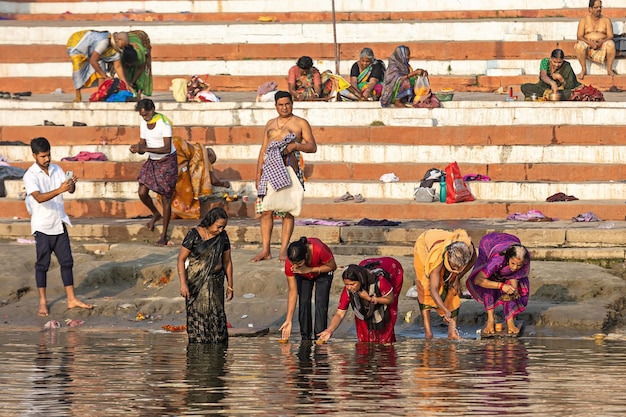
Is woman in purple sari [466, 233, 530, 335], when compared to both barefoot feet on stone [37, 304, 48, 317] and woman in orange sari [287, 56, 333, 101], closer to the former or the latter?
barefoot feet on stone [37, 304, 48, 317]

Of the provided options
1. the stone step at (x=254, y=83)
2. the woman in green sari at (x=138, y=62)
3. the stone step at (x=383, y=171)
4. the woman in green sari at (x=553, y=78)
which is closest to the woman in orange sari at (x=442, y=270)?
the stone step at (x=383, y=171)

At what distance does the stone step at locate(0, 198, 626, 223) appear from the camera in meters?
14.2

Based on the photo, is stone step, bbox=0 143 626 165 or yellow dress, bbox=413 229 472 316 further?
stone step, bbox=0 143 626 165

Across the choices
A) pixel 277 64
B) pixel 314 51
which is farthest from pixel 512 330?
pixel 314 51

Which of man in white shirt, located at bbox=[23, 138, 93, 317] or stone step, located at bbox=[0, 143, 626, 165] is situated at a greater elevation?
stone step, located at bbox=[0, 143, 626, 165]

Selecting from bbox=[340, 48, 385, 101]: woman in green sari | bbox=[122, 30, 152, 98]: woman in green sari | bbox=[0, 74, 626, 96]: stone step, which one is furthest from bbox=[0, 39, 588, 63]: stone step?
bbox=[122, 30, 152, 98]: woman in green sari

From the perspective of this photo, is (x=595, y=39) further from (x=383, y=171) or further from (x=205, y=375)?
(x=205, y=375)

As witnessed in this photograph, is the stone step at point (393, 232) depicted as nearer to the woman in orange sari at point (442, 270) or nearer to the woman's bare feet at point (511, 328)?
the woman's bare feet at point (511, 328)

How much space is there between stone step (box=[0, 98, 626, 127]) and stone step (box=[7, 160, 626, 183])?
837 mm

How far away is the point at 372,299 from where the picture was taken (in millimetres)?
9961

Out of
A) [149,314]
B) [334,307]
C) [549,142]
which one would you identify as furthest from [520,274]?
[549,142]

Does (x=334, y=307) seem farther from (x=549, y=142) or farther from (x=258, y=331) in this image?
(x=549, y=142)

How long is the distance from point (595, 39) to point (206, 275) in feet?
31.4

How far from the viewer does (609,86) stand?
18.0 m
